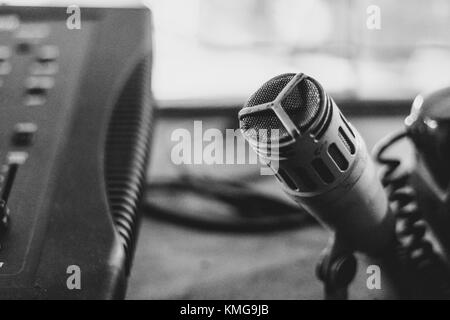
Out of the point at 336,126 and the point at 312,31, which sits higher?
the point at 336,126

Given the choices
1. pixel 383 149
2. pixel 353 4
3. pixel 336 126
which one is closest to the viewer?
pixel 336 126

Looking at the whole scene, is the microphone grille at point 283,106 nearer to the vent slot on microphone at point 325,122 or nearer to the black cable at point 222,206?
the vent slot on microphone at point 325,122

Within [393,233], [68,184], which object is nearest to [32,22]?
[68,184]

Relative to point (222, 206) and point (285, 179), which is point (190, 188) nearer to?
point (222, 206)

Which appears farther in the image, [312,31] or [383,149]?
[312,31]

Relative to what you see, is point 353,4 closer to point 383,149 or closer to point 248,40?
point 248,40

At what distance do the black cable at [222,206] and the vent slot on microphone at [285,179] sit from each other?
18cm

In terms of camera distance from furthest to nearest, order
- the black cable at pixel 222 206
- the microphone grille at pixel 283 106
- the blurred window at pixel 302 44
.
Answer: the blurred window at pixel 302 44 < the black cable at pixel 222 206 < the microphone grille at pixel 283 106

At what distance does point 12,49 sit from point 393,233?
230 mm

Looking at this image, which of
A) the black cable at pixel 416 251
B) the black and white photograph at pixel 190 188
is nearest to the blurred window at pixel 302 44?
the black and white photograph at pixel 190 188

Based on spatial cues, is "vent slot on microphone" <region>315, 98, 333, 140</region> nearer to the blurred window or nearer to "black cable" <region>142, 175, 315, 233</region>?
"black cable" <region>142, 175, 315, 233</region>

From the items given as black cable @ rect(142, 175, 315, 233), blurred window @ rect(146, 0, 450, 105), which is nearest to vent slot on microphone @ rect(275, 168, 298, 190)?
black cable @ rect(142, 175, 315, 233)

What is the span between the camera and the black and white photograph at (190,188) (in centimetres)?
24
